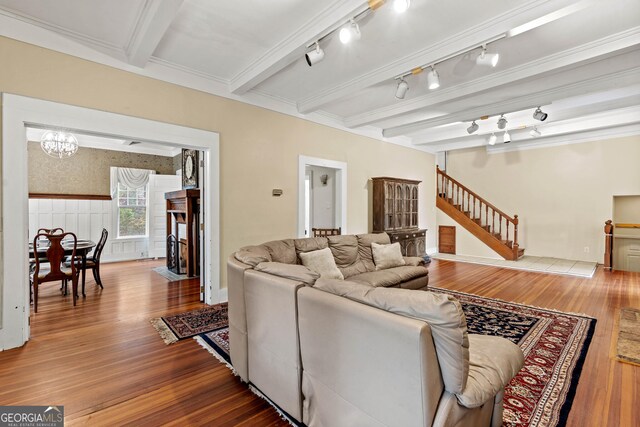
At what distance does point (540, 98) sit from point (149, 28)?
16.8 ft

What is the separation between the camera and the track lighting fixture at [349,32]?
265 centimetres

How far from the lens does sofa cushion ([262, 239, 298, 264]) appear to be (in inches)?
129

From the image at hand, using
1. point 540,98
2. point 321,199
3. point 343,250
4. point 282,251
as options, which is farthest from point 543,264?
point 282,251

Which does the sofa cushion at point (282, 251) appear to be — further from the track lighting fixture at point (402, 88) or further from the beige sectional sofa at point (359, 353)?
the track lighting fixture at point (402, 88)

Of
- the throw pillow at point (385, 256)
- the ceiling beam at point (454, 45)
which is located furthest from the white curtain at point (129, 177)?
the throw pillow at point (385, 256)

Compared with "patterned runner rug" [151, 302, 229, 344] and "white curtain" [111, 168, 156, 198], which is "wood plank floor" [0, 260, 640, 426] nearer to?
"patterned runner rug" [151, 302, 229, 344]

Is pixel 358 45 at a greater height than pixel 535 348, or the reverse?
pixel 358 45

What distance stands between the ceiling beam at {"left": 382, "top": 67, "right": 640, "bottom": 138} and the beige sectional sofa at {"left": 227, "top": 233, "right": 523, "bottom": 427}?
4082 millimetres

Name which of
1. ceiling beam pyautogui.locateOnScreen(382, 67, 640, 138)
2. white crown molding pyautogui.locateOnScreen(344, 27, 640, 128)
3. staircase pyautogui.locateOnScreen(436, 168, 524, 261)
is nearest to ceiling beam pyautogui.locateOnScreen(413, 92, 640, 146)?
ceiling beam pyautogui.locateOnScreen(382, 67, 640, 138)

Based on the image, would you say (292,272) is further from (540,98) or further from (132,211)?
(132,211)

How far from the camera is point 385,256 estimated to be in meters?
4.30

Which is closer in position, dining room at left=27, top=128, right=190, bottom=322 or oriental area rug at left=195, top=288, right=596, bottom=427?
oriental area rug at left=195, top=288, right=596, bottom=427

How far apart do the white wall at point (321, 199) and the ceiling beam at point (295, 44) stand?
2.87m

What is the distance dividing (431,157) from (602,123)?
3.64 meters
